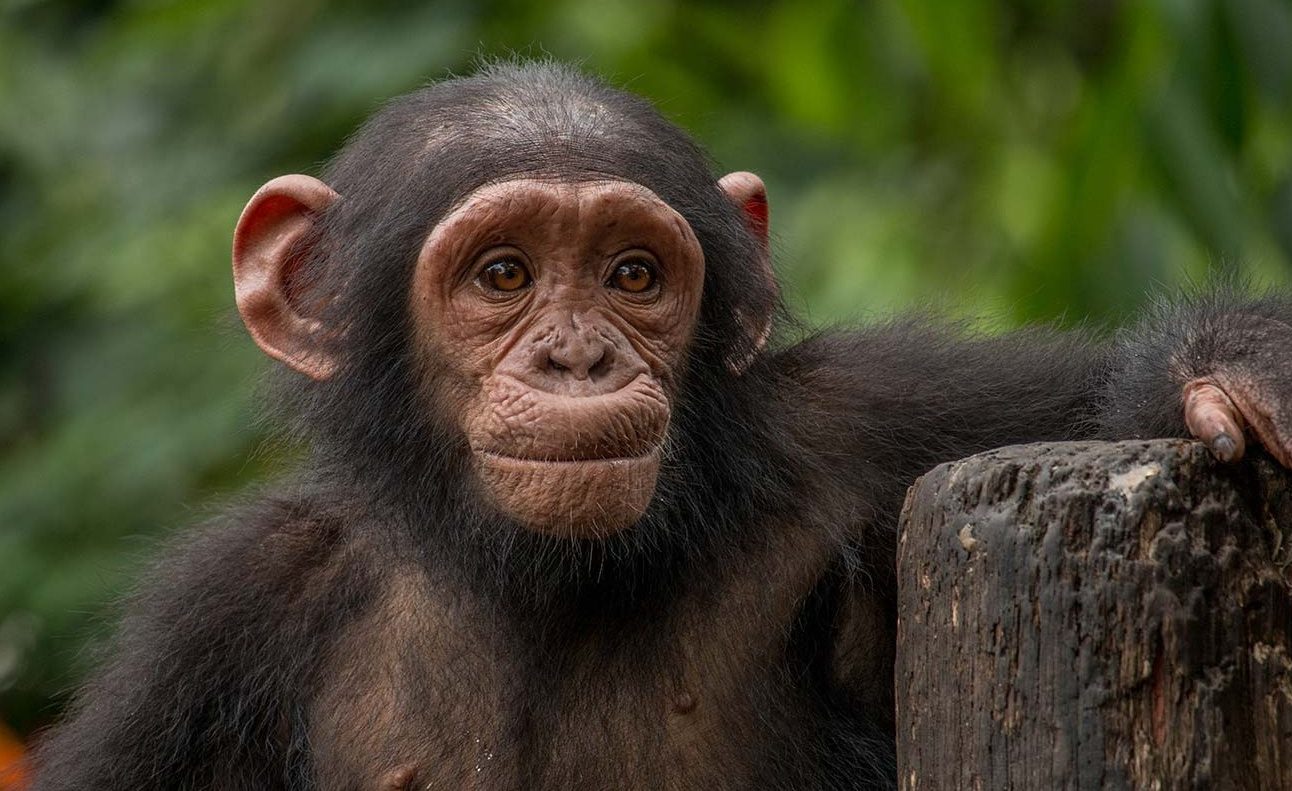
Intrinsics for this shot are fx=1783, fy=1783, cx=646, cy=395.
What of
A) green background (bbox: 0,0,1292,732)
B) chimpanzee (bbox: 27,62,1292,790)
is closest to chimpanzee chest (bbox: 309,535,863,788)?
chimpanzee (bbox: 27,62,1292,790)

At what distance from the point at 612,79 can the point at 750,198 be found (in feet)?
8.32

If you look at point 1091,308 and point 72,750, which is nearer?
point 72,750

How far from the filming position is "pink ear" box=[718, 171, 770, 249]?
445 centimetres

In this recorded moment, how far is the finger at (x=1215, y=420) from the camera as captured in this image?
9.22 ft

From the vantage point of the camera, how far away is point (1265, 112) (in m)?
7.50

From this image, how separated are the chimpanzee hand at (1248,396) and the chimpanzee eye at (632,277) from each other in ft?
3.93

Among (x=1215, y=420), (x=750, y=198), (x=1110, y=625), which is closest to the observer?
(x=1110, y=625)

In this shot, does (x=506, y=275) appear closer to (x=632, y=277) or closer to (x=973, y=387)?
(x=632, y=277)

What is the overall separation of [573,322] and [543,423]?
267 mm

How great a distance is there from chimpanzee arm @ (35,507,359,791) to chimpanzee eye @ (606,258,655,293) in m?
1.06

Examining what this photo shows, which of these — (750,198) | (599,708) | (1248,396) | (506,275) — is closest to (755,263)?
(750,198)

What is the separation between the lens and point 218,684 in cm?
432

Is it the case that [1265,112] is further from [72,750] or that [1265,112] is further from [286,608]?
[72,750]

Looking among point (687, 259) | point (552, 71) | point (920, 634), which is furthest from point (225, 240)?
point (920, 634)
